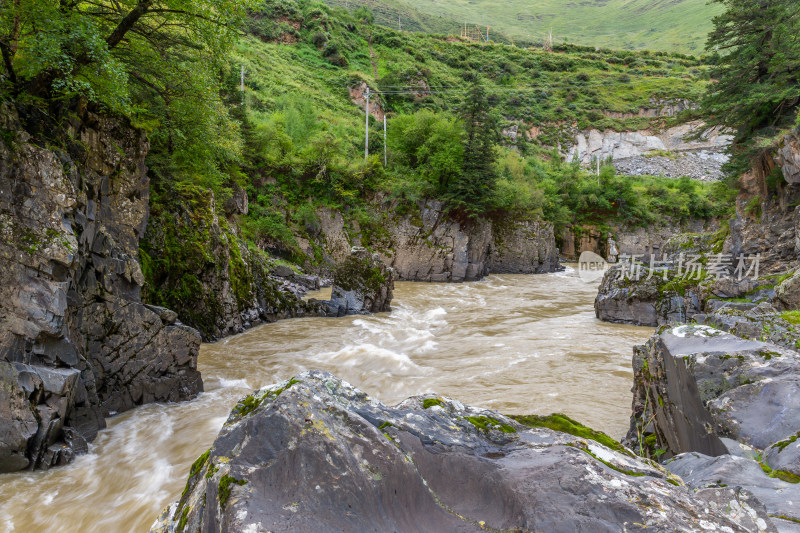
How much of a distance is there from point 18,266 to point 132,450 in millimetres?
2898

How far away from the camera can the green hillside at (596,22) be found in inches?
5148

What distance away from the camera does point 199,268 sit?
1066 centimetres

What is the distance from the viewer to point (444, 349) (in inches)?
439

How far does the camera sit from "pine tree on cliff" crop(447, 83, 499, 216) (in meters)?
27.3

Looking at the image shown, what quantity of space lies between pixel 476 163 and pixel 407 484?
2762cm

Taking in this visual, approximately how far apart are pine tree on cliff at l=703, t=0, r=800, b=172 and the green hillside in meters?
116

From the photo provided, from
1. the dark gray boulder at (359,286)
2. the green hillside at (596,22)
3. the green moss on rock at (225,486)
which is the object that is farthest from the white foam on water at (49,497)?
the green hillside at (596,22)

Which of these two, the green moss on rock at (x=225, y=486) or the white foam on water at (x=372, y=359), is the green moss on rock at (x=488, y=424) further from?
the white foam on water at (x=372, y=359)

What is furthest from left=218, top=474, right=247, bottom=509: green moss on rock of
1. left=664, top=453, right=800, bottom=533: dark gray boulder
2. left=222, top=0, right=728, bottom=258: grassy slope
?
left=222, top=0, right=728, bottom=258: grassy slope

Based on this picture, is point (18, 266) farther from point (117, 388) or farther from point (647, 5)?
point (647, 5)

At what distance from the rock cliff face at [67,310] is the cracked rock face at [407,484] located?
14.9ft

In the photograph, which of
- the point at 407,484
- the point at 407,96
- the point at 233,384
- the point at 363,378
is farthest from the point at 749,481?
the point at 407,96

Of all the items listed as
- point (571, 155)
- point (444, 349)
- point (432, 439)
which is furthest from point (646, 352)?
point (571, 155)

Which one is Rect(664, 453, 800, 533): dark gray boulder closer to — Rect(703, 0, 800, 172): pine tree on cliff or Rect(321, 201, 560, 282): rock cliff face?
Rect(703, 0, 800, 172): pine tree on cliff
